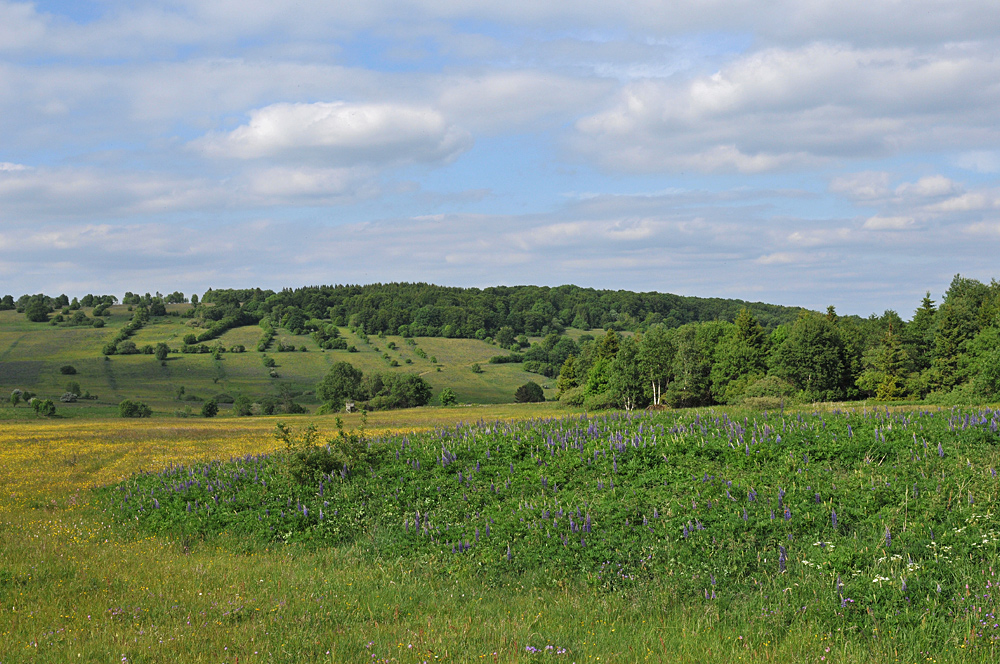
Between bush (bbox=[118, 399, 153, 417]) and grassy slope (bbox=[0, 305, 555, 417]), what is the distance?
4372 millimetres

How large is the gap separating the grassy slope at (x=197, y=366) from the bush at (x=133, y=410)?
4372 millimetres

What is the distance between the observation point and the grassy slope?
115 metres

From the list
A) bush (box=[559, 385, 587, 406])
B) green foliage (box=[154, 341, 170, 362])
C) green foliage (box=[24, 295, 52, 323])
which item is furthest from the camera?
green foliage (box=[24, 295, 52, 323])

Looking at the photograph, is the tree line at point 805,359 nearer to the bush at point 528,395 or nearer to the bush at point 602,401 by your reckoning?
the bush at point 602,401

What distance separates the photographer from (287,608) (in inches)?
283

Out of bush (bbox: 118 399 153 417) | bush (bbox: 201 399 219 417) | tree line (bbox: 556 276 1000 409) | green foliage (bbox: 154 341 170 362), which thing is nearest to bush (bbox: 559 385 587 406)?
tree line (bbox: 556 276 1000 409)

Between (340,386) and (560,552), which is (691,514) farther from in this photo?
(340,386)

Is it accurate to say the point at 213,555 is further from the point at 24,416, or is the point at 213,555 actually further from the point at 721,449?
the point at 24,416

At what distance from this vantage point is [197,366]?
136m

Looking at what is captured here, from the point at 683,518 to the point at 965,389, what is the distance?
5794cm

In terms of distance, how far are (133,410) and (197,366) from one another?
1922 inches

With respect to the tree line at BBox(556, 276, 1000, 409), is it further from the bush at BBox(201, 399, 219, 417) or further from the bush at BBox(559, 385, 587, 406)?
the bush at BBox(201, 399, 219, 417)

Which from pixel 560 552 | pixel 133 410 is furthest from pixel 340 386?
pixel 560 552

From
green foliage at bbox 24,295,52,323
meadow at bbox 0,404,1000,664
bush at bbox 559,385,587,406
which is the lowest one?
bush at bbox 559,385,587,406
